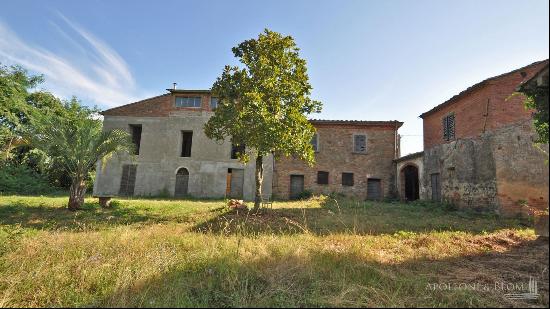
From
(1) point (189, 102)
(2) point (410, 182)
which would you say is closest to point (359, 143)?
(2) point (410, 182)

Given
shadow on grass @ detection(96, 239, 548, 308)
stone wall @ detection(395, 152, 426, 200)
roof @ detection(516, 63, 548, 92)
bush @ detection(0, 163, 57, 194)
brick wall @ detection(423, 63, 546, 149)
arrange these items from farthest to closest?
bush @ detection(0, 163, 57, 194)
stone wall @ detection(395, 152, 426, 200)
brick wall @ detection(423, 63, 546, 149)
roof @ detection(516, 63, 548, 92)
shadow on grass @ detection(96, 239, 548, 308)

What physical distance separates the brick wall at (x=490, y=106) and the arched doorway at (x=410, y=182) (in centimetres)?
558

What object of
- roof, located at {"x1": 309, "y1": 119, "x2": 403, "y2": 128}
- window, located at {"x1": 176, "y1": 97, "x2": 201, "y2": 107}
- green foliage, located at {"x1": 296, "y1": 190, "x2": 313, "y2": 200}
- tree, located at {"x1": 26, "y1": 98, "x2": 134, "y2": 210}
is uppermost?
window, located at {"x1": 176, "y1": 97, "x2": 201, "y2": 107}

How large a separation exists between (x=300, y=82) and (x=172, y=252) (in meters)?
7.11

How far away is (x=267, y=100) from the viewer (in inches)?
386

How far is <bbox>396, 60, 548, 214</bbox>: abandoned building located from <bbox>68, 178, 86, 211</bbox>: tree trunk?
54.2 ft

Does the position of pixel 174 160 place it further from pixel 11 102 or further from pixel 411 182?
pixel 411 182

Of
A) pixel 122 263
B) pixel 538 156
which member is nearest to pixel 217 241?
pixel 122 263

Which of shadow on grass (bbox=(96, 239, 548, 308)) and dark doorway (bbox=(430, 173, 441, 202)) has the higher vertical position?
dark doorway (bbox=(430, 173, 441, 202))

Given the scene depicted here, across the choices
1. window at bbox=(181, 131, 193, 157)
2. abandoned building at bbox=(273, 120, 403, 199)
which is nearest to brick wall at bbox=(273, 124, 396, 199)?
abandoned building at bbox=(273, 120, 403, 199)

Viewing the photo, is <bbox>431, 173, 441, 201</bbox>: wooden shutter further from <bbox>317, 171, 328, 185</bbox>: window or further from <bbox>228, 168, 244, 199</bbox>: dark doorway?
<bbox>228, 168, 244, 199</bbox>: dark doorway

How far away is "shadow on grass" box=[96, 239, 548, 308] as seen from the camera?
3305 millimetres

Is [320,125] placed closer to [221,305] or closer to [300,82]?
[300,82]

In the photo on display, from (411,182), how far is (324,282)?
1852cm
